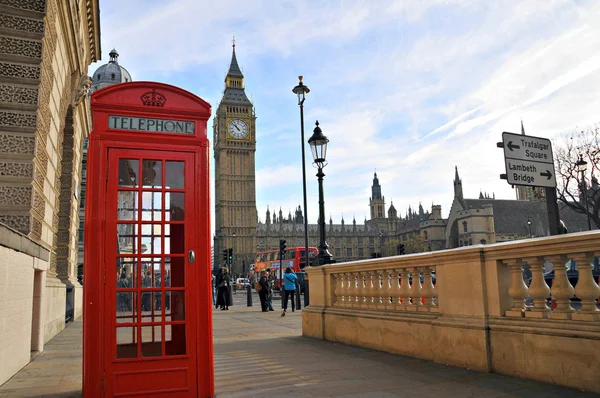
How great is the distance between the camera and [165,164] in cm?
459

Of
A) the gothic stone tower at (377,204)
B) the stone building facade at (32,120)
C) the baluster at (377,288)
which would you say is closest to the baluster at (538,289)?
the baluster at (377,288)

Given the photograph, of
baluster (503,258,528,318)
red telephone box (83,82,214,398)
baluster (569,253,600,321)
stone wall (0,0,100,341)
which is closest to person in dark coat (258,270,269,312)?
stone wall (0,0,100,341)

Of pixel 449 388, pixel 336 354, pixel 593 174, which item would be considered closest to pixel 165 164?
pixel 449 388

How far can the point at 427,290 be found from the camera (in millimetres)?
6652

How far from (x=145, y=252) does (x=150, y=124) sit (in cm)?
118

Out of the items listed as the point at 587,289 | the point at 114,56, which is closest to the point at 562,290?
the point at 587,289

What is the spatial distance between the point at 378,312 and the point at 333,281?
177cm

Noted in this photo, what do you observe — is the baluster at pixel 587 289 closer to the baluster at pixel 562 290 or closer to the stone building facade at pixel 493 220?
the baluster at pixel 562 290

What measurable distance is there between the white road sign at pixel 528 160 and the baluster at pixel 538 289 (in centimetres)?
78

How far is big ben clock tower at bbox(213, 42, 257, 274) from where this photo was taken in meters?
111

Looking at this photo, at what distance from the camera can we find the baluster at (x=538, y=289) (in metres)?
4.96

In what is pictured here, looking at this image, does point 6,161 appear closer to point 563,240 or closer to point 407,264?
point 407,264

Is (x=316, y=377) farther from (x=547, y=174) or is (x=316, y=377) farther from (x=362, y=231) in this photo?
(x=362, y=231)

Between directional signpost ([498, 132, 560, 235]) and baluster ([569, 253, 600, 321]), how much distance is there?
2.57 feet
